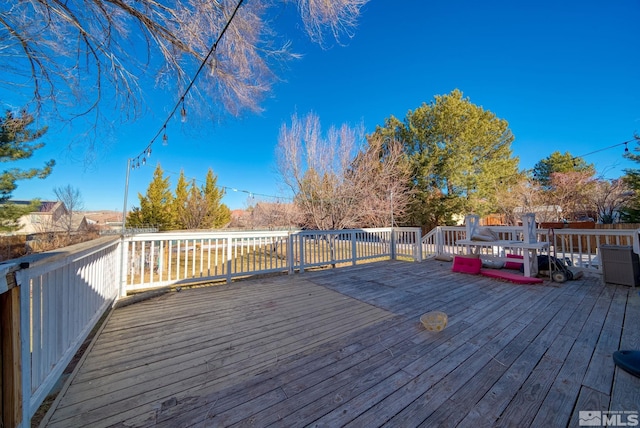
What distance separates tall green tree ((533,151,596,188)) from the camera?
15.1 meters

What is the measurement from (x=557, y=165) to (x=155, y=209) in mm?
29983

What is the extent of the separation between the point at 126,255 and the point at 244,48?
134 inches

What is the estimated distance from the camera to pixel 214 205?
19844mm

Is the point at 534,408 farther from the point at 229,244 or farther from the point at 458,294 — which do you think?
the point at 229,244

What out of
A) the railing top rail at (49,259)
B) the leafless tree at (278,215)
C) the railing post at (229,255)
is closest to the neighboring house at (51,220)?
the leafless tree at (278,215)

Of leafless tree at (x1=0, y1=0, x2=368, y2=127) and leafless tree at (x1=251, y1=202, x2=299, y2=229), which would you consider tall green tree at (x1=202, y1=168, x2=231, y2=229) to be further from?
leafless tree at (x1=0, y1=0, x2=368, y2=127)

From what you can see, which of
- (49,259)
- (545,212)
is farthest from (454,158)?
(49,259)

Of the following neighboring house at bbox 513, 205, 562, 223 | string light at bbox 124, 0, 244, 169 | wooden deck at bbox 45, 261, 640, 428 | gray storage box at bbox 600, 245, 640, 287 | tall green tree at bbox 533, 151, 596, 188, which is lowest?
wooden deck at bbox 45, 261, 640, 428

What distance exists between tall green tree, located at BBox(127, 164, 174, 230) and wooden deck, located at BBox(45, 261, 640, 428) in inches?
765

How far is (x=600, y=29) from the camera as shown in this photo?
6152mm

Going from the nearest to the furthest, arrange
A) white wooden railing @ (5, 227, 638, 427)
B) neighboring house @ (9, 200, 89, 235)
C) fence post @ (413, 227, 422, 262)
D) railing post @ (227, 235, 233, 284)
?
1. white wooden railing @ (5, 227, 638, 427)
2. railing post @ (227, 235, 233, 284)
3. fence post @ (413, 227, 422, 262)
4. neighboring house @ (9, 200, 89, 235)

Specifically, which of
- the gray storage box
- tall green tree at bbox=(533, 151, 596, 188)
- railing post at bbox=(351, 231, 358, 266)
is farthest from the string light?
tall green tree at bbox=(533, 151, 596, 188)

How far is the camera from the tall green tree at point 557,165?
49.5 feet

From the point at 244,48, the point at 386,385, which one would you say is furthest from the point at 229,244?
the point at 386,385
